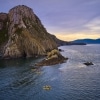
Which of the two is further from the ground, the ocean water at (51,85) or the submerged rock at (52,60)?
the submerged rock at (52,60)

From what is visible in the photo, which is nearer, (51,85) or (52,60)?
(51,85)

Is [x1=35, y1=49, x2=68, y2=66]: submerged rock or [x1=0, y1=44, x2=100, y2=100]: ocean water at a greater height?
[x1=35, y1=49, x2=68, y2=66]: submerged rock

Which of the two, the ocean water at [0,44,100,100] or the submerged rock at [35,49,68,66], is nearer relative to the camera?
the ocean water at [0,44,100,100]

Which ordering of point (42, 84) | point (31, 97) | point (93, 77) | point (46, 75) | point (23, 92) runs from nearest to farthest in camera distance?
point (31, 97) → point (23, 92) → point (42, 84) → point (93, 77) → point (46, 75)

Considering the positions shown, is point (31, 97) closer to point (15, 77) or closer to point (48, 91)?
point (48, 91)

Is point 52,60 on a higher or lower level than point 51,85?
higher

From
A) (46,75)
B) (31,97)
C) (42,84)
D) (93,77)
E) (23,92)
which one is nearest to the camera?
(31,97)

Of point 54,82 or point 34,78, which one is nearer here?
point 54,82

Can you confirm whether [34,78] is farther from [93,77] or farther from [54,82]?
[93,77]

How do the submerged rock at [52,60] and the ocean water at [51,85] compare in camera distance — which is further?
the submerged rock at [52,60]

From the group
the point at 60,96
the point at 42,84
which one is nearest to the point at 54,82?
the point at 42,84
